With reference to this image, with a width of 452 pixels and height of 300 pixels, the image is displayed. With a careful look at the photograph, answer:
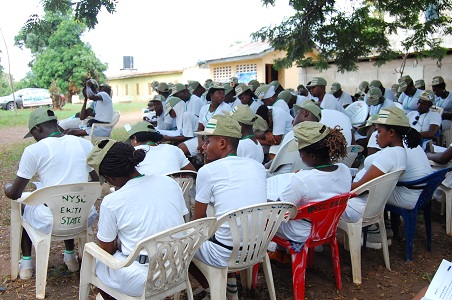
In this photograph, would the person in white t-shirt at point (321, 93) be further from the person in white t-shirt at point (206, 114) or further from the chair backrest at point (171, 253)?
the chair backrest at point (171, 253)

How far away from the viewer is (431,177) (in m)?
4.05

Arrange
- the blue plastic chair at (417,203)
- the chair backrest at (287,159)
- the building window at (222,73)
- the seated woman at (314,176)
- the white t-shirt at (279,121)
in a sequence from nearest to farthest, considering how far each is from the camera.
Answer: the seated woman at (314,176)
the blue plastic chair at (417,203)
the chair backrest at (287,159)
the white t-shirt at (279,121)
the building window at (222,73)

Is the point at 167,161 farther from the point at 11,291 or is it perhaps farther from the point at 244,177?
the point at 11,291

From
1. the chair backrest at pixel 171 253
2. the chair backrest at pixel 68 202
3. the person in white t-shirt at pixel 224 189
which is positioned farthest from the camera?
the chair backrest at pixel 68 202

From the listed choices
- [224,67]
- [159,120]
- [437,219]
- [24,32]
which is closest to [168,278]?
[437,219]

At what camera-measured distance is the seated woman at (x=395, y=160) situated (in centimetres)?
386

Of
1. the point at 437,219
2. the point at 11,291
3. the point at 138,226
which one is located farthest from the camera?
the point at 437,219

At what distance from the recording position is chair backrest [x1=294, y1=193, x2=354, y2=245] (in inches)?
124

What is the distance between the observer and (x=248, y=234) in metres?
2.89

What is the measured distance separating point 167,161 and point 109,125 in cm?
521

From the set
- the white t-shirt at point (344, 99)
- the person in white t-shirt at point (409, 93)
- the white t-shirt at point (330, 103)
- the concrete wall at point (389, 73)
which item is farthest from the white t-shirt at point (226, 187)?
the concrete wall at point (389, 73)

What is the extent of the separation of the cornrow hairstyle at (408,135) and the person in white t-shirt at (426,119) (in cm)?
270

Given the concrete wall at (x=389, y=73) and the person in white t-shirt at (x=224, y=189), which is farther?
the concrete wall at (x=389, y=73)

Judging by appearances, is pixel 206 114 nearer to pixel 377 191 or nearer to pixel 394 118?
pixel 394 118
